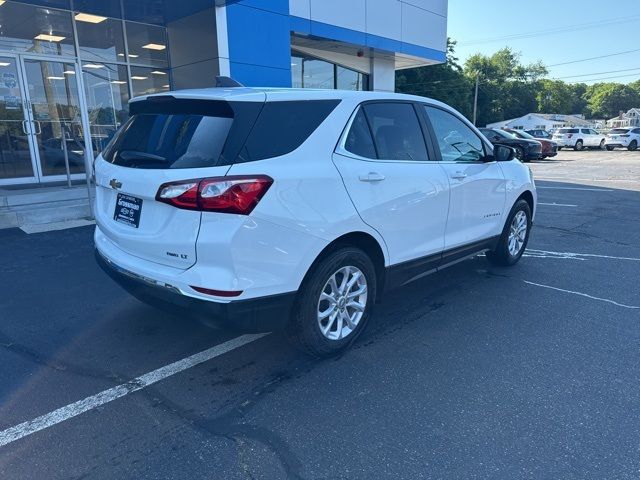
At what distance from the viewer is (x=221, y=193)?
2691mm

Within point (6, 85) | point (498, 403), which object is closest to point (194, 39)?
point (6, 85)

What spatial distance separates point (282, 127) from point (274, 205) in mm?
557

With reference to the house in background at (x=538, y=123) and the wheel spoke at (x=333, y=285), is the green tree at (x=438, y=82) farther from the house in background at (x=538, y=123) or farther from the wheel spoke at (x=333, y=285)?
the wheel spoke at (x=333, y=285)

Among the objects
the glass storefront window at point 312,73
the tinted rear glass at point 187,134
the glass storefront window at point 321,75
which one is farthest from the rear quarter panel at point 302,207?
the glass storefront window at point 312,73

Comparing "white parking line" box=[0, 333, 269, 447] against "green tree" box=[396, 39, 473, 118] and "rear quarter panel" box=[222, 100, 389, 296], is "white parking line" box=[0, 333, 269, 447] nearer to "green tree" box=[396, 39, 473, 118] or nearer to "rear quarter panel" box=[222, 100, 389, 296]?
"rear quarter panel" box=[222, 100, 389, 296]

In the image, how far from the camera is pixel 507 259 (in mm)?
5531

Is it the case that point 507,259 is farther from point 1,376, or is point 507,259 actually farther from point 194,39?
point 194,39

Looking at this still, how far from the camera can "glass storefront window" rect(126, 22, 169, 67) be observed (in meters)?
10.9

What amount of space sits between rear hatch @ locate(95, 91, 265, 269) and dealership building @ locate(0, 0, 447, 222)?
593 centimetres

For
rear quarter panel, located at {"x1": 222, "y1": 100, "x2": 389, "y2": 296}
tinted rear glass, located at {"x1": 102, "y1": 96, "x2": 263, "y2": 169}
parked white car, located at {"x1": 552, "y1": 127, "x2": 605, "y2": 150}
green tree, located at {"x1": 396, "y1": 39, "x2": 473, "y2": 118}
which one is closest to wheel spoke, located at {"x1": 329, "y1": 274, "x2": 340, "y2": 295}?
rear quarter panel, located at {"x1": 222, "y1": 100, "x2": 389, "y2": 296}

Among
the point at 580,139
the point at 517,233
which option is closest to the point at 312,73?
the point at 517,233

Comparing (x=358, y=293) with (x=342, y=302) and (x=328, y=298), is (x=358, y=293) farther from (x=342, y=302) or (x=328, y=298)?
(x=328, y=298)

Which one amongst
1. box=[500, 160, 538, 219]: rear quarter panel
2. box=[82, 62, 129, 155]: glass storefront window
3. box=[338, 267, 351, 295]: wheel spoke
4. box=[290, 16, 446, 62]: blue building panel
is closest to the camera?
box=[338, 267, 351, 295]: wheel spoke

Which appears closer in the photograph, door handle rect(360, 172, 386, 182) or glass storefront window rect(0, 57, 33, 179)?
door handle rect(360, 172, 386, 182)
